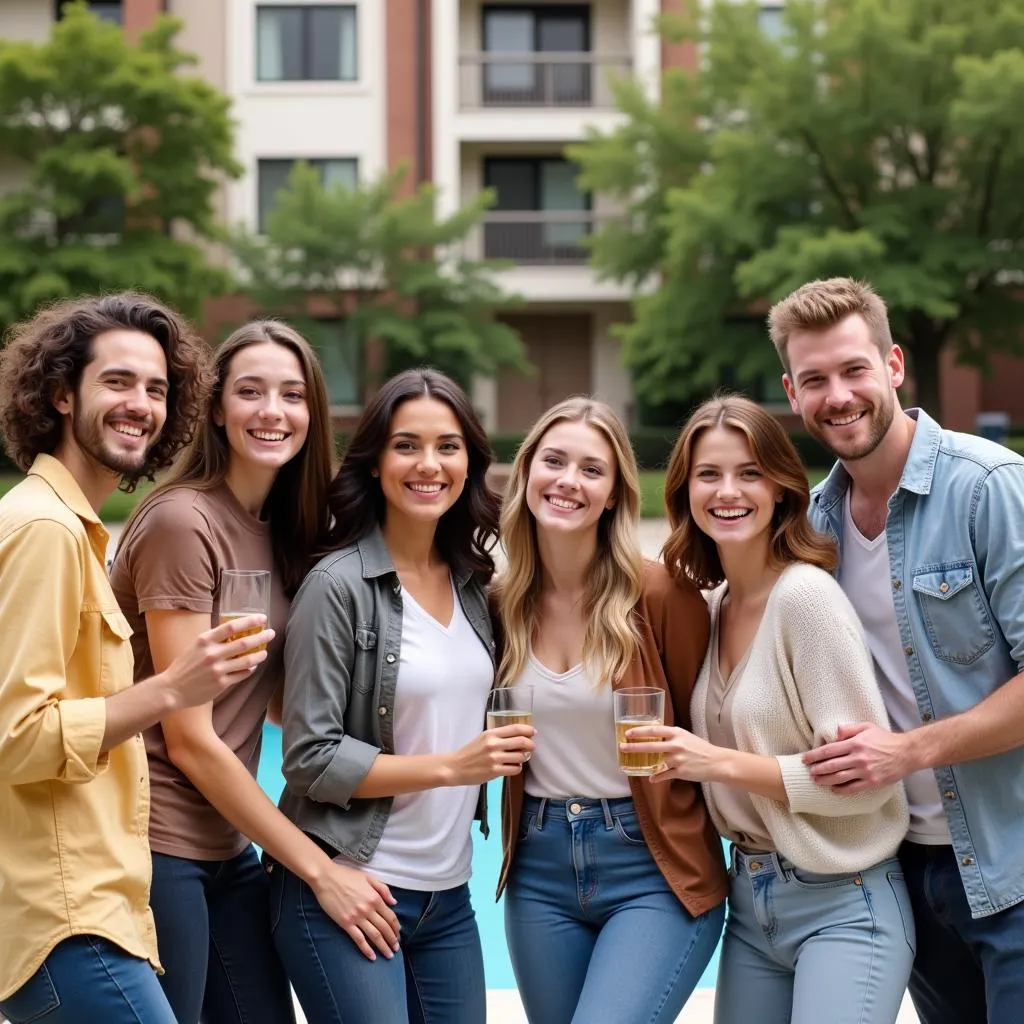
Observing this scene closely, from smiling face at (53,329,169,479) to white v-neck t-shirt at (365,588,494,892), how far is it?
875 mm

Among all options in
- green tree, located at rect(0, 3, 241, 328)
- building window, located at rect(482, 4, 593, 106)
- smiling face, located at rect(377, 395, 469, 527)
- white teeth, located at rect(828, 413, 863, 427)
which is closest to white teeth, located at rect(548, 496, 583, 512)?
smiling face, located at rect(377, 395, 469, 527)

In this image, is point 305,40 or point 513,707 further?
point 305,40

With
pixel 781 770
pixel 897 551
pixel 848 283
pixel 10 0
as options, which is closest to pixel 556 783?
pixel 781 770

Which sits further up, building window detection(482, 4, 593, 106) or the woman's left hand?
building window detection(482, 4, 593, 106)

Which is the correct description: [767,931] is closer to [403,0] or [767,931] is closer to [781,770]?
[781,770]

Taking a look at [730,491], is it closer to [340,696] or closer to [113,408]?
[340,696]

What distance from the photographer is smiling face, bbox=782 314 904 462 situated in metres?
3.29

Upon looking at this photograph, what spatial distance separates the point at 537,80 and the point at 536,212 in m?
2.74

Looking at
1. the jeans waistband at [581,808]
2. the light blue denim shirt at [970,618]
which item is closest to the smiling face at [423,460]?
the jeans waistband at [581,808]

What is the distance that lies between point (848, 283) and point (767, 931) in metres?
1.68

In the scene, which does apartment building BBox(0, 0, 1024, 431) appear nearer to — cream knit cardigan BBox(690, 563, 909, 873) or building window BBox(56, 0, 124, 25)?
building window BBox(56, 0, 124, 25)

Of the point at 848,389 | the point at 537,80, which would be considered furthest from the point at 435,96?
the point at 848,389

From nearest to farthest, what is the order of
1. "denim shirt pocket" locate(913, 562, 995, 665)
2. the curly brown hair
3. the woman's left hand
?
1. the curly brown hair
2. the woman's left hand
3. "denim shirt pocket" locate(913, 562, 995, 665)

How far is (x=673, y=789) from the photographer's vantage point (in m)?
3.31
